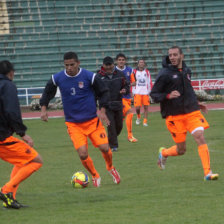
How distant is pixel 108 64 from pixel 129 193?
5.03 m

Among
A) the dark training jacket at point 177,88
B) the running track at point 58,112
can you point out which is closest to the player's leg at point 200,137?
the dark training jacket at point 177,88

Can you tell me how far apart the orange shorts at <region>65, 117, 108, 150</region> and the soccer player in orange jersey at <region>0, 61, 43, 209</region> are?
1.52m

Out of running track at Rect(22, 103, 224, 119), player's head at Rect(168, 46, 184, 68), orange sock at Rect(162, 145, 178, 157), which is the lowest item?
running track at Rect(22, 103, 224, 119)

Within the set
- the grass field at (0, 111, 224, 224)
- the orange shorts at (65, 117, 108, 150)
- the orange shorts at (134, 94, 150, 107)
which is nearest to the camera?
the grass field at (0, 111, 224, 224)

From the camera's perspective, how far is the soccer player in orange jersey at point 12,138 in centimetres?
661

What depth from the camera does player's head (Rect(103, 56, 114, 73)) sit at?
12277 mm

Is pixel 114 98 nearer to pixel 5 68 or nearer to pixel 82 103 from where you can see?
pixel 82 103

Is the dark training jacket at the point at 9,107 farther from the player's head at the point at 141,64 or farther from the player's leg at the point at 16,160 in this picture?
the player's head at the point at 141,64

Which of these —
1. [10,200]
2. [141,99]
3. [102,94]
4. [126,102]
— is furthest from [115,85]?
[141,99]

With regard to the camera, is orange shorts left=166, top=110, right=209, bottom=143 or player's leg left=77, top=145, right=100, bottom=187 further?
orange shorts left=166, top=110, right=209, bottom=143

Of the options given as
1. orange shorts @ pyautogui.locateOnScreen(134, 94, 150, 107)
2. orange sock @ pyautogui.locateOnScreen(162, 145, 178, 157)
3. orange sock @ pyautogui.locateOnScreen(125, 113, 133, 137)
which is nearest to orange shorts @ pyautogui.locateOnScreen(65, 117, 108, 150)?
orange sock @ pyautogui.locateOnScreen(162, 145, 178, 157)

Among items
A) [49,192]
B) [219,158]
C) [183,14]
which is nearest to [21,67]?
[183,14]

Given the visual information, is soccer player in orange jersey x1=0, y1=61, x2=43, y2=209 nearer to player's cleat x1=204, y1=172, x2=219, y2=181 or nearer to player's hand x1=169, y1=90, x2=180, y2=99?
player's hand x1=169, y1=90, x2=180, y2=99

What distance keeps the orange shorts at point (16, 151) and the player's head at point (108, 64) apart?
18.2 ft
